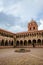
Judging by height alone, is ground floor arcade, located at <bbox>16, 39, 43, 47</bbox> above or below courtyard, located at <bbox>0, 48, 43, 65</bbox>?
above

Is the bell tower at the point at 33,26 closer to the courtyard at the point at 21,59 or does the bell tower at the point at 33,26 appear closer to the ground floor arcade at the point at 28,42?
the ground floor arcade at the point at 28,42

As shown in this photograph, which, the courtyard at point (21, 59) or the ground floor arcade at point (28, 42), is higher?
the ground floor arcade at point (28, 42)

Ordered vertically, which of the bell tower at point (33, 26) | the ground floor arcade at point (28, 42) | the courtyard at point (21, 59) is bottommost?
the courtyard at point (21, 59)

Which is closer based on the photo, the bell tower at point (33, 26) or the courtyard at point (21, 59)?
the courtyard at point (21, 59)

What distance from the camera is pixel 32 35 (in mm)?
37344

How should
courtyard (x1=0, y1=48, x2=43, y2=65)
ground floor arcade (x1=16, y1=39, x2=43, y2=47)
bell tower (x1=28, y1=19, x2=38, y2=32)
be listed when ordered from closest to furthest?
courtyard (x1=0, y1=48, x2=43, y2=65), ground floor arcade (x1=16, y1=39, x2=43, y2=47), bell tower (x1=28, y1=19, x2=38, y2=32)

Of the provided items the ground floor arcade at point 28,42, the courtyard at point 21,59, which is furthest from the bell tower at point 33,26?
the courtyard at point 21,59

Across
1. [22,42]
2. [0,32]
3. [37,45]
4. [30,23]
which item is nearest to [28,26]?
[30,23]

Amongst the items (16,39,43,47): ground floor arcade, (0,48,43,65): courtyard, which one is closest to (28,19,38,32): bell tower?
(16,39,43,47): ground floor arcade

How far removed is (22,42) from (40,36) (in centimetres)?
765

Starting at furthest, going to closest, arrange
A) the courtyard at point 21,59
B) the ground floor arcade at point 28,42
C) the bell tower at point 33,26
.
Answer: the bell tower at point 33,26 < the ground floor arcade at point 28,42 < the courtyard at point 21,59

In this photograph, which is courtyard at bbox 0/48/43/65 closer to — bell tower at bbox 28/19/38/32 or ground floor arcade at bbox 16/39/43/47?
ground floor arcade at bbox 16/39/43/47

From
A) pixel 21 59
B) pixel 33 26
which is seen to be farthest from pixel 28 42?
pixel 21 59

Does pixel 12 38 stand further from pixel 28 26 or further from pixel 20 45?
pixel 28 26
